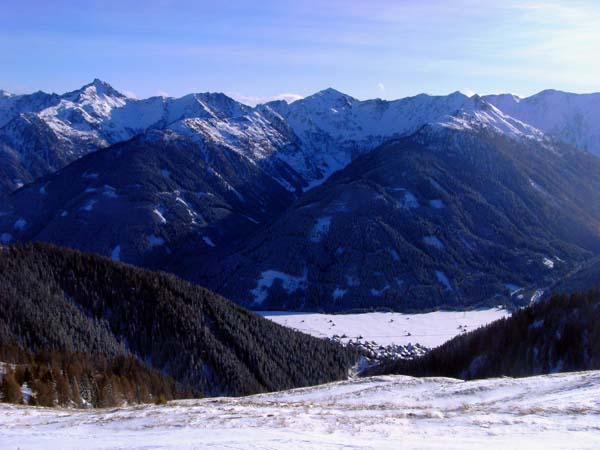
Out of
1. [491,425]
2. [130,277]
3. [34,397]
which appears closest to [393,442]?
[491,425]

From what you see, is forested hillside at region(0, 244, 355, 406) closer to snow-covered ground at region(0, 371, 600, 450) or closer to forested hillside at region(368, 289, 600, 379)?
forested hillside at region(368, 289, 600, 379)

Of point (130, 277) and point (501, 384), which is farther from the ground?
point (130, 277)

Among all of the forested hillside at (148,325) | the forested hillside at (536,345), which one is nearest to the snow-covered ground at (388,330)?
the forested hillside at (148,325)

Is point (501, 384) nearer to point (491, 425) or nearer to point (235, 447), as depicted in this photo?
point (491, 425)

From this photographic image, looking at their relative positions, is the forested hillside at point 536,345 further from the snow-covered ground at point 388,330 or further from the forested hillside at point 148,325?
the snow-covered ground at point 388,330

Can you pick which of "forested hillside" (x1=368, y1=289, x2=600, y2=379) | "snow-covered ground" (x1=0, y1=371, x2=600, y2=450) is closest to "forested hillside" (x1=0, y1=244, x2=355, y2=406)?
"forested hillside" (x1=368, y1=289, x2=600, y2=379)

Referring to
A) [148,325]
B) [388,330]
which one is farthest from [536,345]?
[388,330]

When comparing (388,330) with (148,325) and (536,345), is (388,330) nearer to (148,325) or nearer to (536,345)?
(148,325)
